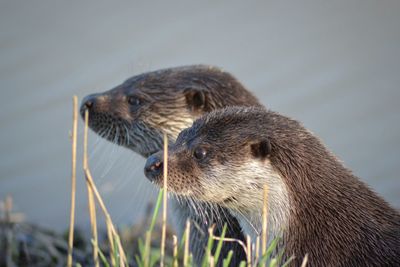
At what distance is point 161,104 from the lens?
534 cm

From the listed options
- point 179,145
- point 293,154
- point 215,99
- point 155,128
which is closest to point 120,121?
point 155,128

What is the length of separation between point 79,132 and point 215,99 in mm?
1482

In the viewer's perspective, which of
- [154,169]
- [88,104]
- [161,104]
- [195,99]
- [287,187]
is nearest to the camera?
[287,187]

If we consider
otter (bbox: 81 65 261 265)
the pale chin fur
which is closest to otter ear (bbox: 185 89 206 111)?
otter (bbox: 81 65 261 265)

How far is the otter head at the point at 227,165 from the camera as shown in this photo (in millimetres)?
4078

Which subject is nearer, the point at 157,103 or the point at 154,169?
the point at 154,169

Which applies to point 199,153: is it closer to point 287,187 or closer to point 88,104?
point 287,187

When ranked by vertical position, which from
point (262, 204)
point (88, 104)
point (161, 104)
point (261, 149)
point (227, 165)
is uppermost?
point (161, 104)

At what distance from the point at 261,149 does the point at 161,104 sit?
1361 mm

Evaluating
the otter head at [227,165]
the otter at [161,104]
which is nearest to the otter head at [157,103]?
the otter at [161,104]

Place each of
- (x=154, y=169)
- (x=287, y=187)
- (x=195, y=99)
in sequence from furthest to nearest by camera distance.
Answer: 1. (x=195, y=99)
2. (x=154, y=169)
3. (x=287, y=187)

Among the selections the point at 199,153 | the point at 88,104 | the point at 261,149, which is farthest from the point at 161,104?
the point at 261,149

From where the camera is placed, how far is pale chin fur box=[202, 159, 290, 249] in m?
4.01

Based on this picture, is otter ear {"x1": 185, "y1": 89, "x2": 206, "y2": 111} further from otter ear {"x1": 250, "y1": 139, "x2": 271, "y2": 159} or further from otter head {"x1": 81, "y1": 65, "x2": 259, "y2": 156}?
otter ear {"x1": 250, "y1": 139, "x2": 271, "y2": 159}
